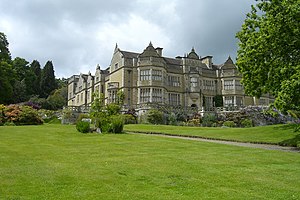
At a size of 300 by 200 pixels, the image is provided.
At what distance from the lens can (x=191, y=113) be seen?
45938 mm

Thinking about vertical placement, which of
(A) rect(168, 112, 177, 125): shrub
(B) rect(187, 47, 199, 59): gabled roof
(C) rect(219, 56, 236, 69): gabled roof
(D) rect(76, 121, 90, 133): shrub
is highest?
(B) rect(187, 47, 199, 59): gabled roof

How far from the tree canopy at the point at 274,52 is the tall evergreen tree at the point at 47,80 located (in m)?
68.3

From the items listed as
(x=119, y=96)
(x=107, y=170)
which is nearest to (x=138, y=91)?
(x=119, y=96)

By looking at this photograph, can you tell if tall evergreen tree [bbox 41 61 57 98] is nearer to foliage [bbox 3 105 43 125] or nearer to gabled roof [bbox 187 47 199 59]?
gabled roof [bbox 187 47 199 59]

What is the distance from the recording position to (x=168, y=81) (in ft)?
174

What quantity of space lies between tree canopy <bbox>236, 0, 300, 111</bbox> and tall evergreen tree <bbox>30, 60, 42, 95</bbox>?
6784cm

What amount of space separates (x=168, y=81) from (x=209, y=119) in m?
11.6

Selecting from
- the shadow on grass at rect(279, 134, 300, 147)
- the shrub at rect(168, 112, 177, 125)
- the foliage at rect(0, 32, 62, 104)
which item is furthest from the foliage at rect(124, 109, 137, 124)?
the foliage at rect(0, 32, 62, 104)

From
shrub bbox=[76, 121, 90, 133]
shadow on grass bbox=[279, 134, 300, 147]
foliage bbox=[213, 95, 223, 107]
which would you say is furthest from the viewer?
foliage bbox=[213, 95, 223, 107]

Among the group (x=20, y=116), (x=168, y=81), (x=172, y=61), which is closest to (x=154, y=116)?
(x=168, y=81)

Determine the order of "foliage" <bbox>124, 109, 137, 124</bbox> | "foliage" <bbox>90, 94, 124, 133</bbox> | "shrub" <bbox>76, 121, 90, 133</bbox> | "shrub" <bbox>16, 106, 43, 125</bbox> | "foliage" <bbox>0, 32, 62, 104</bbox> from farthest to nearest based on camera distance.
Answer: "foliage" <bbox>0, 32, 62, 104</bbox>
"foliage" <bbox>124, 109, 137, 124</bbox>
"shrub" <bbox>16, 106, 43, 125</bbox>
"foliage" <bbox>90, 94, 124, 133</bbox>
"shrub" <bbox>76, 121, 90, 133</bbox>

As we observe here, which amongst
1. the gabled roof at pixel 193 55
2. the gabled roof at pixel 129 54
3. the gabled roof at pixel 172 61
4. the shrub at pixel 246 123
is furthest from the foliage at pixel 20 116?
the gabled roof at pixel 193 55

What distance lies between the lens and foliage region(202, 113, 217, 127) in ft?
143

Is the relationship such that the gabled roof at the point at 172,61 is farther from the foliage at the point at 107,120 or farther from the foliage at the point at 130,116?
the foliage at the point at 107,120
